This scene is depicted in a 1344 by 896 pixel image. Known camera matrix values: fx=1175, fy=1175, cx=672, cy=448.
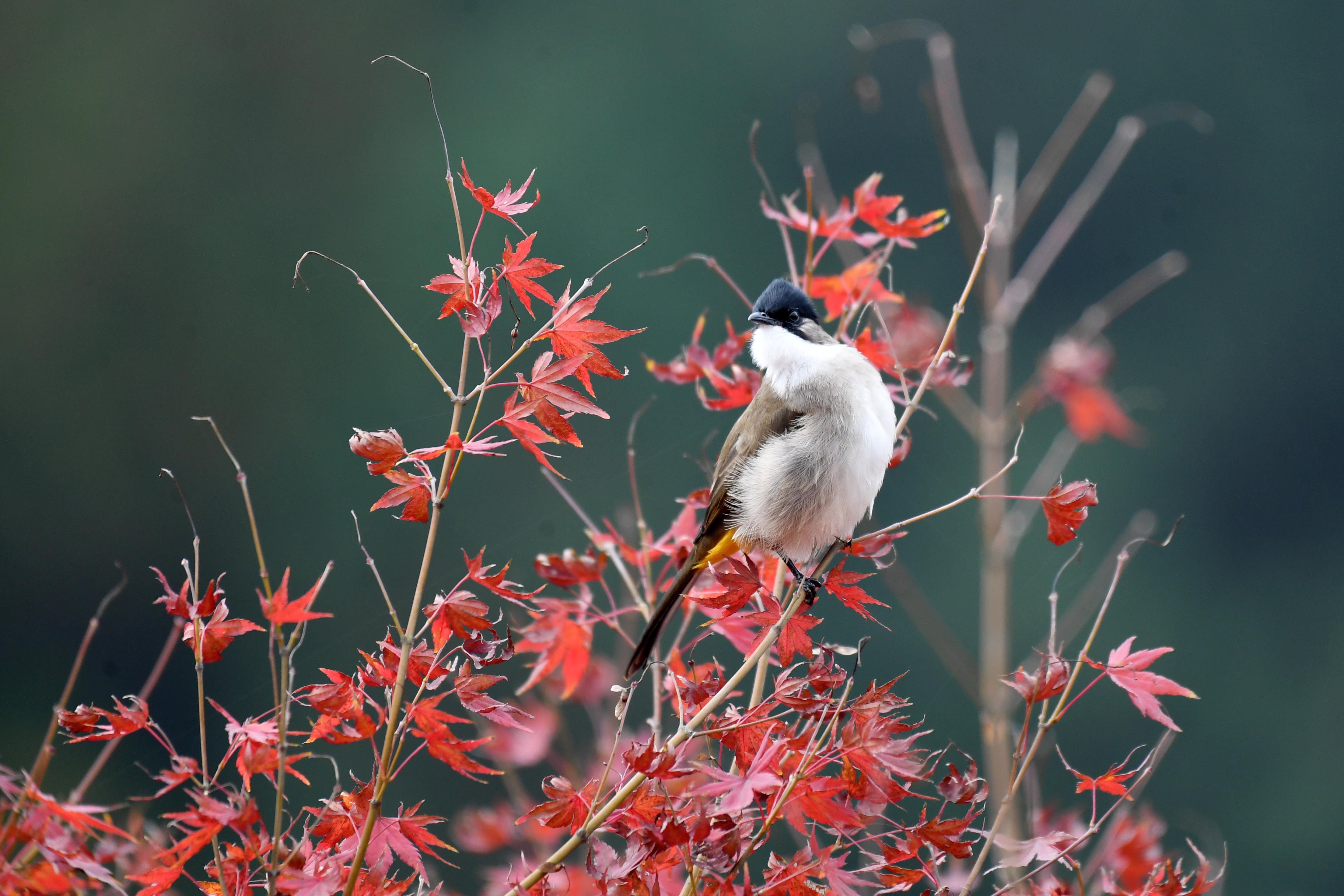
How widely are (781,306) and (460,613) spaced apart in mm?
913

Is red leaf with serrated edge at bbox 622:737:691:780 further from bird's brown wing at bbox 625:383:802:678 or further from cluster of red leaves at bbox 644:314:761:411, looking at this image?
cluster of red leaves at bbox 644:314:761:411

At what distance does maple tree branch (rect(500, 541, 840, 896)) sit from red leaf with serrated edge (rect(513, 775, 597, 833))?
2 centimetres

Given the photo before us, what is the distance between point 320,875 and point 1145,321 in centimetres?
1072

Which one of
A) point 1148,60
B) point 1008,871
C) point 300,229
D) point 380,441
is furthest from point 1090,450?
point 380,441

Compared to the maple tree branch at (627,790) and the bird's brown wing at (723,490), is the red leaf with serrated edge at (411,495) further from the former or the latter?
the bird's brown wing at (723,490)

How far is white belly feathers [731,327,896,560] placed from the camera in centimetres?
161

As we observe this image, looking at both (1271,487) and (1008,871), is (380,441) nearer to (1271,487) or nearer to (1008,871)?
(1008,871)

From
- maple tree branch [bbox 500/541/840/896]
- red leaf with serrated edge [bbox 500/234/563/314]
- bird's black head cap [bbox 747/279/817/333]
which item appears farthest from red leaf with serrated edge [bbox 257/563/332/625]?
bird's black head cap [bbox 747/279/817/333]

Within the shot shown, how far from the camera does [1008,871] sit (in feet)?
4.48

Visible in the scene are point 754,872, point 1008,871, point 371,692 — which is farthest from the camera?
point 754,872

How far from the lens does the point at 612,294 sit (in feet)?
29.7

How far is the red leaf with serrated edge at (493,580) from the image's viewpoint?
3.12ft

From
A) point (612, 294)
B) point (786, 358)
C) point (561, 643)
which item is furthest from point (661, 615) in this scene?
point (612, 294)

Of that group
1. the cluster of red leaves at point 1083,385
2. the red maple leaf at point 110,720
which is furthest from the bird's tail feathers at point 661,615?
the cluster of red leaves at point 1083,385
